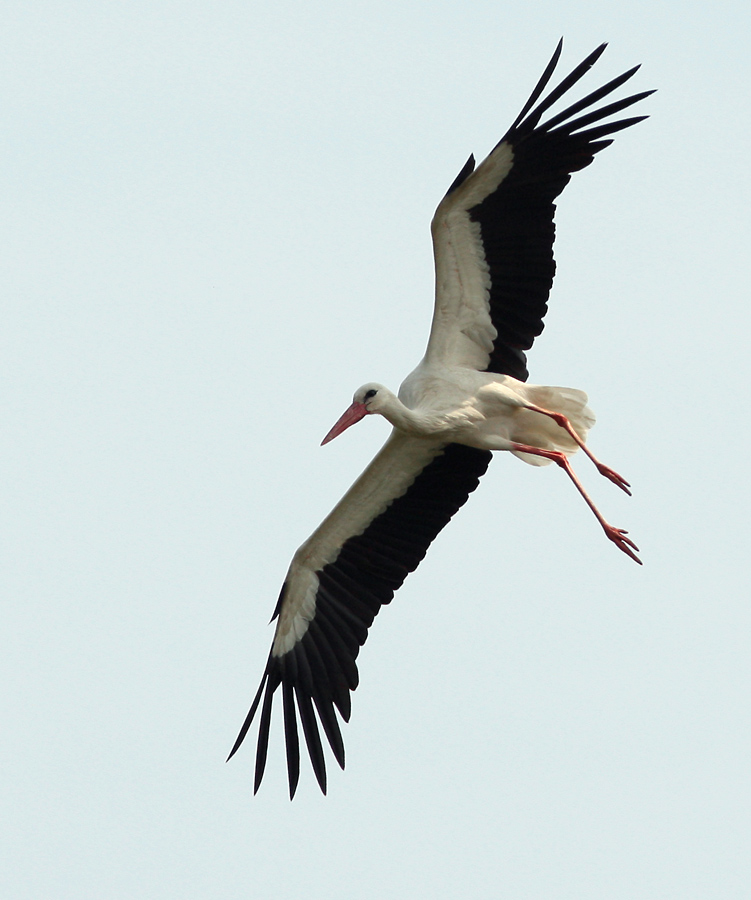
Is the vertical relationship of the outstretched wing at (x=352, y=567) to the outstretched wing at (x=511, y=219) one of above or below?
below

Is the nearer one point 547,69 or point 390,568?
point 547,69

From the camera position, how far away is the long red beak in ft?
40.4

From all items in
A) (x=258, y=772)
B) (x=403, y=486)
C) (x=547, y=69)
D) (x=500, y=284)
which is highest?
(x=547, y=69)

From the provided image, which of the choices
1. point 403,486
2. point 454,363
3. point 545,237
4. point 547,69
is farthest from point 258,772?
point 547,69

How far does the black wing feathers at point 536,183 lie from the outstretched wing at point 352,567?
1.31 metres

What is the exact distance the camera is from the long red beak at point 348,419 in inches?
485

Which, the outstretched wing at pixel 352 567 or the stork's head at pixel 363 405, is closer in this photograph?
the stork's head at pixel 363 405

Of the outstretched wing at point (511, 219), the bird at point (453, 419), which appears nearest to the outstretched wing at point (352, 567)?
the bird at point (453, 419)

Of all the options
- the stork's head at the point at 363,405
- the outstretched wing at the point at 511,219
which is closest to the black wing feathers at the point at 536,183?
the outstretched wing at the point at 511,219

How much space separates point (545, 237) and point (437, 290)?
730mm

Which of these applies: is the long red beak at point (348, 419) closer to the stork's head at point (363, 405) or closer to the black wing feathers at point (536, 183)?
the stork's head at point (363, 405)

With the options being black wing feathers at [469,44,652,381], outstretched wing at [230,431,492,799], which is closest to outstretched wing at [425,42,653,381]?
black wing feathers at [469,44,652,381]

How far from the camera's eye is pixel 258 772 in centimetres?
1246

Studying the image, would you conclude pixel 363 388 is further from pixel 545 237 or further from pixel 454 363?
pixel 545 237
